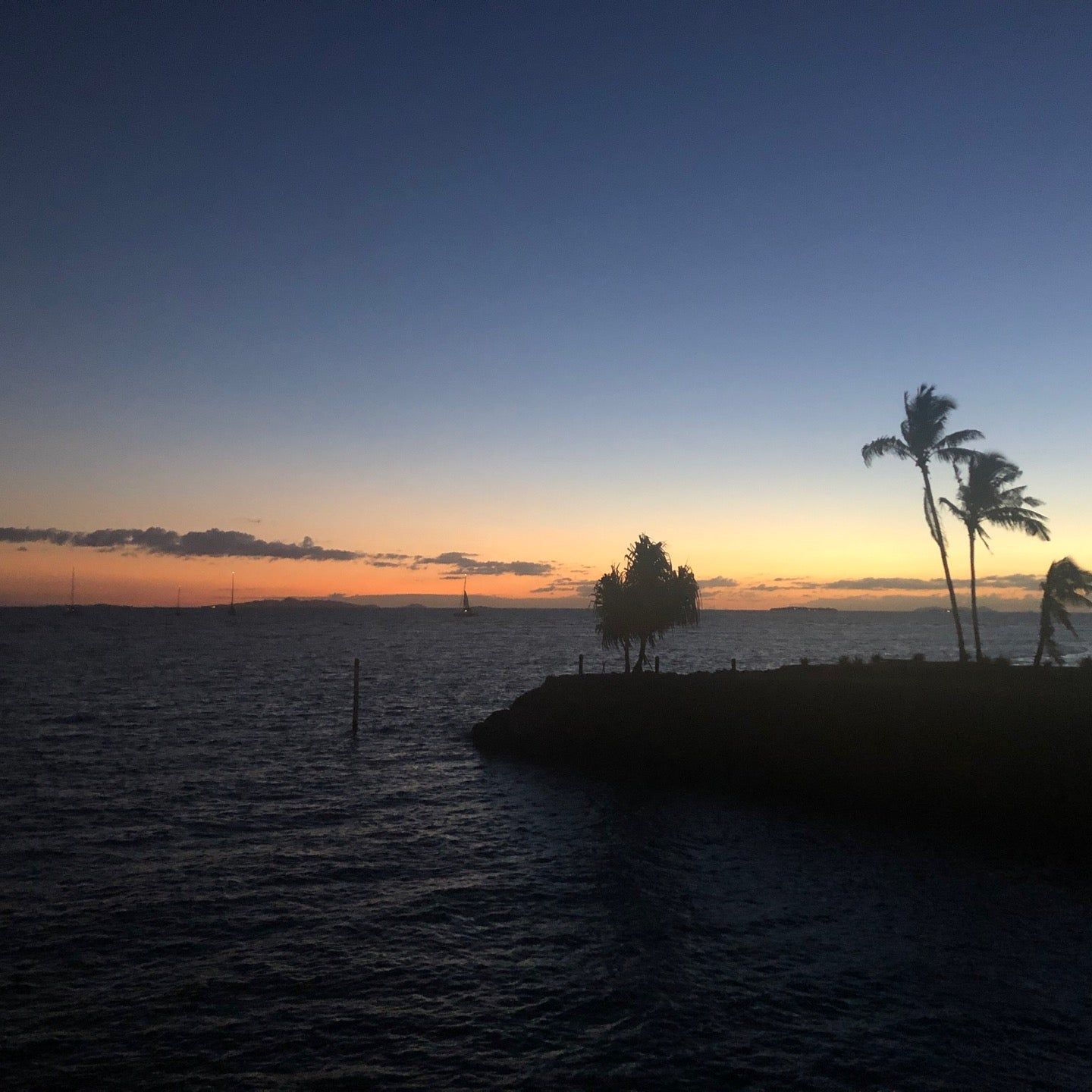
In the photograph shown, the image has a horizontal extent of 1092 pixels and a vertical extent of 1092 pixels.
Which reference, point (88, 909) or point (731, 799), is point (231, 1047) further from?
point (731, 799)

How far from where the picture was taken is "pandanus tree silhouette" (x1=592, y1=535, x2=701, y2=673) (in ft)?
175

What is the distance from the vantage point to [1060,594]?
4306 centimetres

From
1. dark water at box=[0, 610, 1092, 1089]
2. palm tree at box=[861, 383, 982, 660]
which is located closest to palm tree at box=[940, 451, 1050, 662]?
palm tree at box=[861, 383, 982, 660]

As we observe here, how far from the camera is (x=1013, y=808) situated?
2641 cm

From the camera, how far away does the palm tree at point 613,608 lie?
53844 millimetres

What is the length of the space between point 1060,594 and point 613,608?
1071 inches

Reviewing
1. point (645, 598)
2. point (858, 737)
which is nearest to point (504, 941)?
point (858, 737)

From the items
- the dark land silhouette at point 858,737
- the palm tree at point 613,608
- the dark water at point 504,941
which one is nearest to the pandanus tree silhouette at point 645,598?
the palm tree at point 613,608

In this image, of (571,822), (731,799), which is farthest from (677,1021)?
(731,799)

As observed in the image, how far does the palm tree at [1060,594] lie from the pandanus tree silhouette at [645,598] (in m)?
20.9

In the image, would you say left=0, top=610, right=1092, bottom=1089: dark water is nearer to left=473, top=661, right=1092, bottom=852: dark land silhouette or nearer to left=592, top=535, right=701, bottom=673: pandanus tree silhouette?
left=473, top=661, right=1092, bottom=852: dark land silhouette

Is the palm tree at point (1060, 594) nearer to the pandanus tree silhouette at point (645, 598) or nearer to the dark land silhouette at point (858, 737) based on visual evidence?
the dark land silhouette at point (858, 737)

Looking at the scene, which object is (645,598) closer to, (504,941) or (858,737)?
(858,737)

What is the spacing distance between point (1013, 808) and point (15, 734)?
5363 cm
